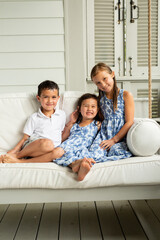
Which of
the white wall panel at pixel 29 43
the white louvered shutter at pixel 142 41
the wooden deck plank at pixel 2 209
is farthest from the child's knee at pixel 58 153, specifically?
the white louvered shutter at pixel 142 41

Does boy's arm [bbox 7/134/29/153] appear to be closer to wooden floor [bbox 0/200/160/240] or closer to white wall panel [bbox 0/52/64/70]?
wooden floor [bbox 0/200/160/240]

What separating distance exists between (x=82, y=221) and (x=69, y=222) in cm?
9

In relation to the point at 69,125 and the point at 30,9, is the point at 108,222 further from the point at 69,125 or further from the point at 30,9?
the point at 30,9

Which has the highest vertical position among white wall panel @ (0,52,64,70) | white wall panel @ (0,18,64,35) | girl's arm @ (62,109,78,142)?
white wall panel @ (0,18,64,35)

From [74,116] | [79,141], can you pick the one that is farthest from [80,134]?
[74,116]

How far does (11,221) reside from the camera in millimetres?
1866

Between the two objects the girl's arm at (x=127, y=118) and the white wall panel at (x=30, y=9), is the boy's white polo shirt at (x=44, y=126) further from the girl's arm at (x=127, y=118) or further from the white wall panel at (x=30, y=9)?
the white wall panel at (x=30, y=9)

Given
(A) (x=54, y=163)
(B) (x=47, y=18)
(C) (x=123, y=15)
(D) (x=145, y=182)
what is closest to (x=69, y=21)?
(B) (x=47, y=18)

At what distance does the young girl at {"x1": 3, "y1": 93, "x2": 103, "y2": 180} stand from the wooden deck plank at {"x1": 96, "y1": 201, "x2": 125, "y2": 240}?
17.8 inches

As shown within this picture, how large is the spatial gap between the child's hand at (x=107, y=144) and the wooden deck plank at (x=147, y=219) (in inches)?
20.4

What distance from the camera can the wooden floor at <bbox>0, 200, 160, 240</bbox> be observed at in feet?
5.46

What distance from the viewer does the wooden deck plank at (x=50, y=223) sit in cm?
167

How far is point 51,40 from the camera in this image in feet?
10.3

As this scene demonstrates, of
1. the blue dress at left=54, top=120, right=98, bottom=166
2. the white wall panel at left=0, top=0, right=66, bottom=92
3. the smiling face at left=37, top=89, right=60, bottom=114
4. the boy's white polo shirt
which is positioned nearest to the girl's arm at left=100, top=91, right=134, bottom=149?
the blue dress at left=54, top=120, right=98, bottom=166
